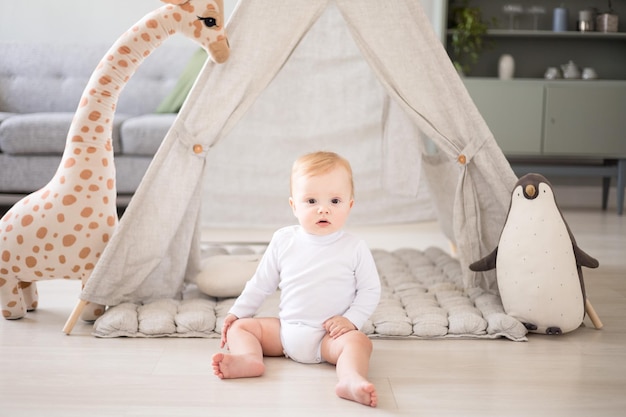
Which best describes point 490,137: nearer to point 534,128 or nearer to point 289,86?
point 289,86

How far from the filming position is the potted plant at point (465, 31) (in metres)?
4.69

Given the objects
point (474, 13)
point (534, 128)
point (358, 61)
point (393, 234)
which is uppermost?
point (474, 13)

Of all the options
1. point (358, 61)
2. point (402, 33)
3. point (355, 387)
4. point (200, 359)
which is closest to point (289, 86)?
point (358, 61)

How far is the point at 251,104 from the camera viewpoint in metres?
2.22

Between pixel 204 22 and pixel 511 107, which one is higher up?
pixel 204 22

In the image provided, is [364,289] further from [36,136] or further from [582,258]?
[36,136]

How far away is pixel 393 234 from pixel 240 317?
75.4 inches

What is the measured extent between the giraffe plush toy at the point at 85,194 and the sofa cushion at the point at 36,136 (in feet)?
5.28

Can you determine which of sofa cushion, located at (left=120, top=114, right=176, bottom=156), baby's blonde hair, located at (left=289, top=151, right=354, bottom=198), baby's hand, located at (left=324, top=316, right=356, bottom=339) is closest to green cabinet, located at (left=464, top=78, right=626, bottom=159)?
sofa cushion, located at (left=120, top=114, right=176, bottom=156)

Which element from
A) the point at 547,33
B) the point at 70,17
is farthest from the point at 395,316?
the point at 70,17

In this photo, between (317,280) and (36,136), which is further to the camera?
(36,136)

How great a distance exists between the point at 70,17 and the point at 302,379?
3730mm

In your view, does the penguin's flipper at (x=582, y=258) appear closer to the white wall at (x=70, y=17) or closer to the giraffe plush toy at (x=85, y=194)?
the giraffe plush toy at (x=85, y=194)

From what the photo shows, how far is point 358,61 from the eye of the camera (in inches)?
138
